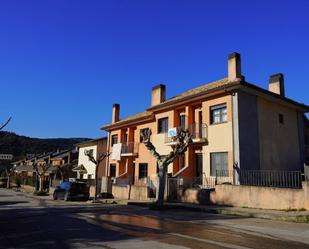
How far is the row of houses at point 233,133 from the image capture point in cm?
2305

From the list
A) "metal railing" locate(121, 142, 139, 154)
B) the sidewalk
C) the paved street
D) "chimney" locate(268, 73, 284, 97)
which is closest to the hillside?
"metal railing" locate(121, 142, 139, 154)

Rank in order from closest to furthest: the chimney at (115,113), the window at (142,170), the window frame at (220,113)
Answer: the window frame at (220,113), the window at (142,170), the chimney at (115,113)

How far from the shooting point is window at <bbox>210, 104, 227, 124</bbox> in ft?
80.4

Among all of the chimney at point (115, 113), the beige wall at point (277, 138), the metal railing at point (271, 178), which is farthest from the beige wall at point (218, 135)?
the chimney at point (115, 113)

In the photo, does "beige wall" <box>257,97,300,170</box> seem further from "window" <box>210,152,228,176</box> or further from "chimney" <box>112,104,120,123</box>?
"chimney" <box>112,104,120,123</box>

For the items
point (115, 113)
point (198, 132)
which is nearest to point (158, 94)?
point (198, 132)

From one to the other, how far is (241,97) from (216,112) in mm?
2273

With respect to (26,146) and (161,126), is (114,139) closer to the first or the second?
(161,126)

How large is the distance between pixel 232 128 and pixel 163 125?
8620mm

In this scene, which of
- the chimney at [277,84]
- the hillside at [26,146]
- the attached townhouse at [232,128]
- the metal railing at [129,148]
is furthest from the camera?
the hillside at [26,146]

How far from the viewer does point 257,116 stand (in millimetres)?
24828

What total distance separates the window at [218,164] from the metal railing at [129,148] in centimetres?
1180

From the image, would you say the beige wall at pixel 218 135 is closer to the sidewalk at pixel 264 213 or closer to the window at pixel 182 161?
the window at pixel 182 161

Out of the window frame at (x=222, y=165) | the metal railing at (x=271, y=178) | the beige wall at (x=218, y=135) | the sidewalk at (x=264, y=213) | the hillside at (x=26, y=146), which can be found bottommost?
the sidewalk at (x=264, y=213)
